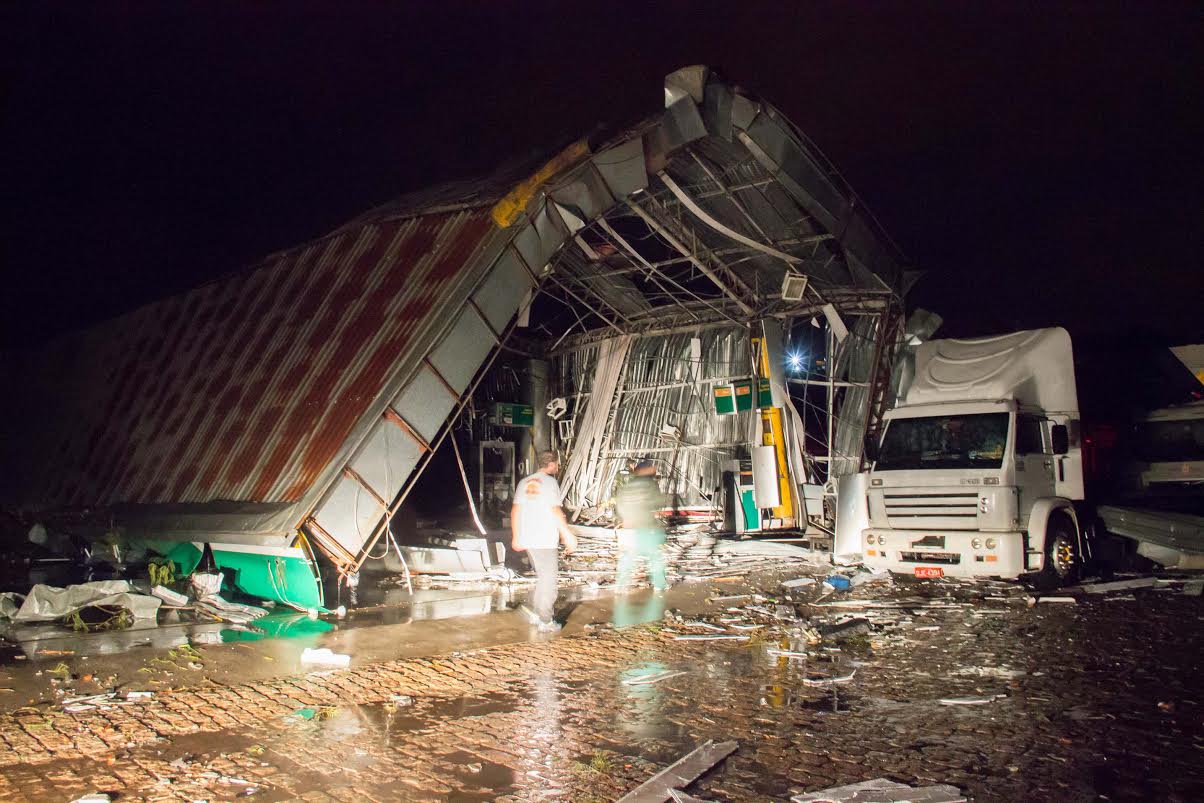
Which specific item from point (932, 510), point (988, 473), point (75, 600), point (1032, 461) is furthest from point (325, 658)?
point (1032, 461)

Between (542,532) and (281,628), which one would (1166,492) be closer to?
(542,532)

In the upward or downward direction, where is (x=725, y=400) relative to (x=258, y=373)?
upward

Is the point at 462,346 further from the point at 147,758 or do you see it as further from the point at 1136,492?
the point at 1136,492

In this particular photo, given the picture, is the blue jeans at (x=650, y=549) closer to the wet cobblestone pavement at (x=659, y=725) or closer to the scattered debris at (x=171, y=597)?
the wet cobblestone pavement at (x=659, y=725)

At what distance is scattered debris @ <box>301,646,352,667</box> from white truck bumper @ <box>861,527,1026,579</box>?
25.8 feet

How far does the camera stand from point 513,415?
2123 centimetres

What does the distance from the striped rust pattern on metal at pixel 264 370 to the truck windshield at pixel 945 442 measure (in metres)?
7.25

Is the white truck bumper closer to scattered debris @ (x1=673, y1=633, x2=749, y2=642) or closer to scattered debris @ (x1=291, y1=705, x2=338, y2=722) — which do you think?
scattered debris @ (x1=673, y1=633, x2=749, y2=642)

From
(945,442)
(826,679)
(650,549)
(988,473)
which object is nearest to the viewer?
(826,679)

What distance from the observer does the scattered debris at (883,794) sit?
13.7 ft

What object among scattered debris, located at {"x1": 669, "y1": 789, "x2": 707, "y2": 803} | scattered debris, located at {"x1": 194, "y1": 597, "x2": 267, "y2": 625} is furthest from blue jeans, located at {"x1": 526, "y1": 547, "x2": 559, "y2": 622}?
scattered debris, located at {"x1": 669, "y1": 789, "x2": 707, "y2": 803}

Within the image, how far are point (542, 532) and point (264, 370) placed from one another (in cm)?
744

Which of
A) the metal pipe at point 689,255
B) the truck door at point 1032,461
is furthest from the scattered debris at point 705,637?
the metal pipe at point 689,255

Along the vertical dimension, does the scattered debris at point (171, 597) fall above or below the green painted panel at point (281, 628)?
above
